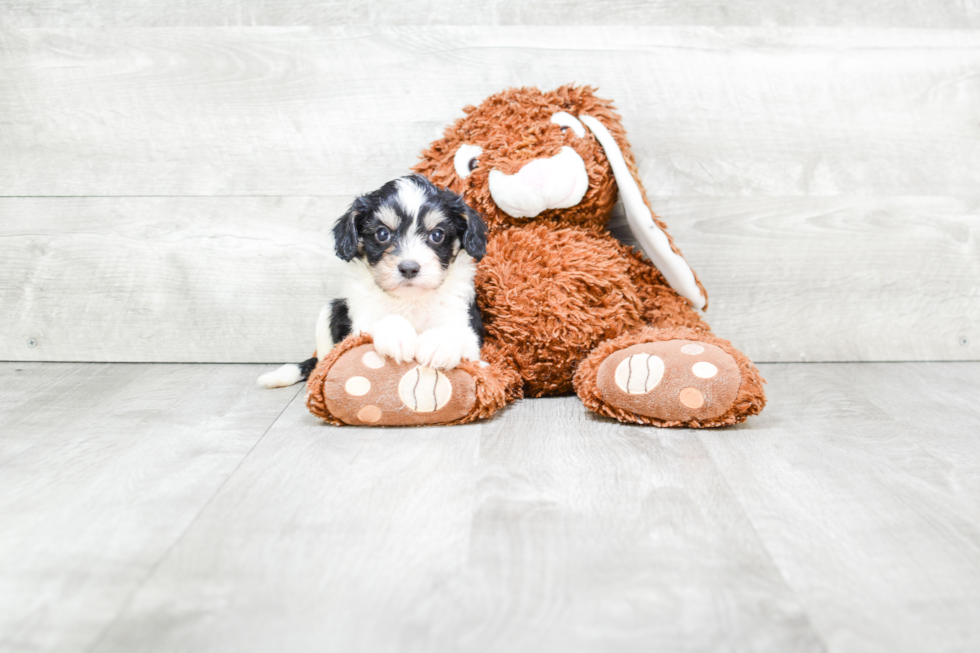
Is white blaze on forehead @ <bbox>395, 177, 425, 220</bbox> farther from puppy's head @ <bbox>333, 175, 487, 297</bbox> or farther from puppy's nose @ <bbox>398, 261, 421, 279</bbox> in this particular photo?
puppy's nose @ <bbox>398, 261, 421, 279</bbox>

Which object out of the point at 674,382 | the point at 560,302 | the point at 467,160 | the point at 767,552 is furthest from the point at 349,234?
the point at 767,552

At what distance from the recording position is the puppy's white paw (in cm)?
158

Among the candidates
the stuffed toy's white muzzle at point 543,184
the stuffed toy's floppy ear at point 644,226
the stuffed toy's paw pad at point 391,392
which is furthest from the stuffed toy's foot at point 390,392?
the stuffed toy's floppy ear at point 644,226

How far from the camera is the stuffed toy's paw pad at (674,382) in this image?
155 centimetres

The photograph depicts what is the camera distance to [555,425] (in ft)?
5.36

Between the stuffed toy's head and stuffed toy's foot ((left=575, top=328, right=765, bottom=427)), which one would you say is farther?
the stuffed toy's head

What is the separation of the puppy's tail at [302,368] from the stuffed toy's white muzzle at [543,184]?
51 centimetres

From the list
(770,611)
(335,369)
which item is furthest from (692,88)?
(770,611)

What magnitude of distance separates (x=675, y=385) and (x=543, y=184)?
0.55 m

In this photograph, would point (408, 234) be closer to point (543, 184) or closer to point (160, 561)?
point (543, 184)

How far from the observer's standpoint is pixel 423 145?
213cm

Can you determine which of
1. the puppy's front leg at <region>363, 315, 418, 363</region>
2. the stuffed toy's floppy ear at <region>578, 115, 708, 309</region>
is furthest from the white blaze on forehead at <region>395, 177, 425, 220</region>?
the stuffed toy's floppy ear at <region>578, 115, 708, 309</region>

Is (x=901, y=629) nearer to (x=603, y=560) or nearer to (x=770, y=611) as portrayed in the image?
(x=770, y=611)

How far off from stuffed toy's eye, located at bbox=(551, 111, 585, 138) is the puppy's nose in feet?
1.78
